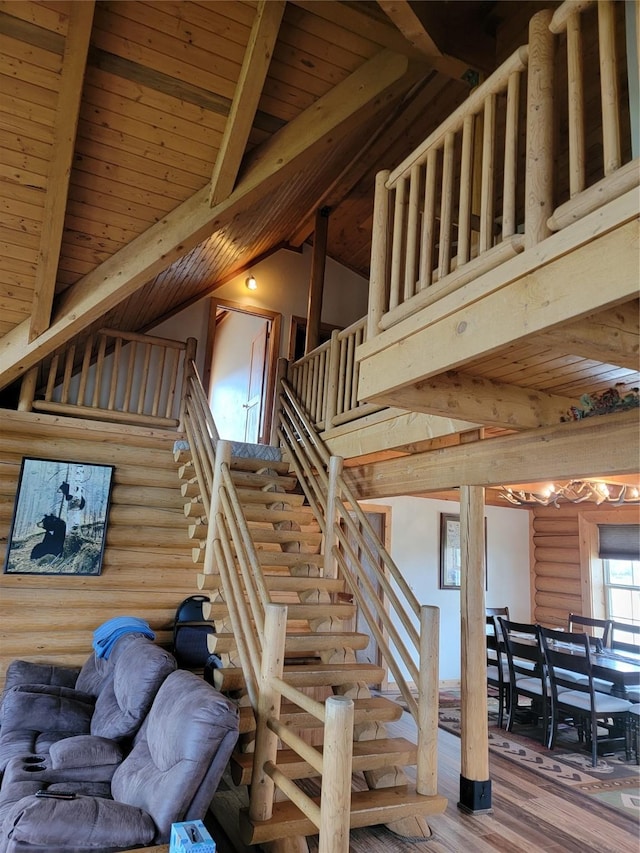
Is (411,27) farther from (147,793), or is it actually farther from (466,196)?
(147,793)

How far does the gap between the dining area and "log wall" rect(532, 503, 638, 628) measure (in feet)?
6.03

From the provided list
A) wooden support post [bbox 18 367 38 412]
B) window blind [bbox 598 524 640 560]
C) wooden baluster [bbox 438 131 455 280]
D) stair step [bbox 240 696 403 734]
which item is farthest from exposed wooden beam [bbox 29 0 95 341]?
window blind [bbox 598 524 640 560]

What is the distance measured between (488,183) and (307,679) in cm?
283

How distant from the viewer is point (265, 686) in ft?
9.52

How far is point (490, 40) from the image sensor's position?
4652 mm

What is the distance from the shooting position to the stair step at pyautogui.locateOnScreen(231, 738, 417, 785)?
2961 mm

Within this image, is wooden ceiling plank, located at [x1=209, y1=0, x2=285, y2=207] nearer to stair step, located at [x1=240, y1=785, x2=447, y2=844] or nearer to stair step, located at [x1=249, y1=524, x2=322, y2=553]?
stair step, located at [x1=249, y1=524, x2=322, y2=553]

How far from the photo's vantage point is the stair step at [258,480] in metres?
5.03

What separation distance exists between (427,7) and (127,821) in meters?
5.21

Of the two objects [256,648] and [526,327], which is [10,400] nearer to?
[256,648]

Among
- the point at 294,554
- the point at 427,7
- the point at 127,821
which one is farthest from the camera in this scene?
the point at 294,554

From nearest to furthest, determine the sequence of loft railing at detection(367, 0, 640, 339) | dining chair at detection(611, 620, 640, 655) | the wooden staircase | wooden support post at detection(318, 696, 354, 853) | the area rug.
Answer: loft railing at detection(367, 0, 640, 339) → wooden support post at detection(318, 696, 354, 853) → the wooden staircase → the area rug → dining chair at detection(611, 620, 640, 655)

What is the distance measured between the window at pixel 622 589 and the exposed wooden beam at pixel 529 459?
4788 millimetres

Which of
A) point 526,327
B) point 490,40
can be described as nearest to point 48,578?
point 526,327
